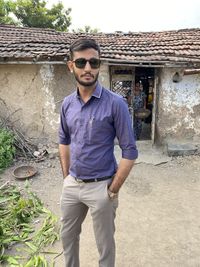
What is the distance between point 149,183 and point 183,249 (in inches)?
96.8

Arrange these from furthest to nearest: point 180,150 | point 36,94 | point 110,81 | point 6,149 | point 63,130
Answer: point 110,81, point 36,94, point 180,150, point 6,149, point 63,130

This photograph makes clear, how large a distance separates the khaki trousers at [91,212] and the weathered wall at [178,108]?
5798 millimetres

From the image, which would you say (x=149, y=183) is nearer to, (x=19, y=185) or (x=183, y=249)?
(x=183, y=249)

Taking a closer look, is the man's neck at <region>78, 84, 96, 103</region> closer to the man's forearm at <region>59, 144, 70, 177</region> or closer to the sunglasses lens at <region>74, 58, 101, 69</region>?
the sunglasses lens at <region>74, 58, 101, 69</region>

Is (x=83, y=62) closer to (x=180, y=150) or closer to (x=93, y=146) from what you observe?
(x=93, y=146)

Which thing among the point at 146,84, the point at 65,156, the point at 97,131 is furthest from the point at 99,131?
the point at 146,84

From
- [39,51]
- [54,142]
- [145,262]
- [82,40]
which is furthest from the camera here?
[54,142]

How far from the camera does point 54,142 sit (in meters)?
8.59

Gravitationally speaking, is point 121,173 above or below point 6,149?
above

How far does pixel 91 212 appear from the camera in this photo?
8.85ft

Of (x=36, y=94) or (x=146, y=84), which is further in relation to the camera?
(x=146, y=84)

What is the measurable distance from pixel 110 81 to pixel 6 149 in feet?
12.0

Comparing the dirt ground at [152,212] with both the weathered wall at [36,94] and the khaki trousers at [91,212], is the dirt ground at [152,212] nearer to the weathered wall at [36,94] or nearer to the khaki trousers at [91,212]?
the khaki trousers at [91,212]

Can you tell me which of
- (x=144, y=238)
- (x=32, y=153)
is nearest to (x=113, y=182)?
(x=144, y=238)
